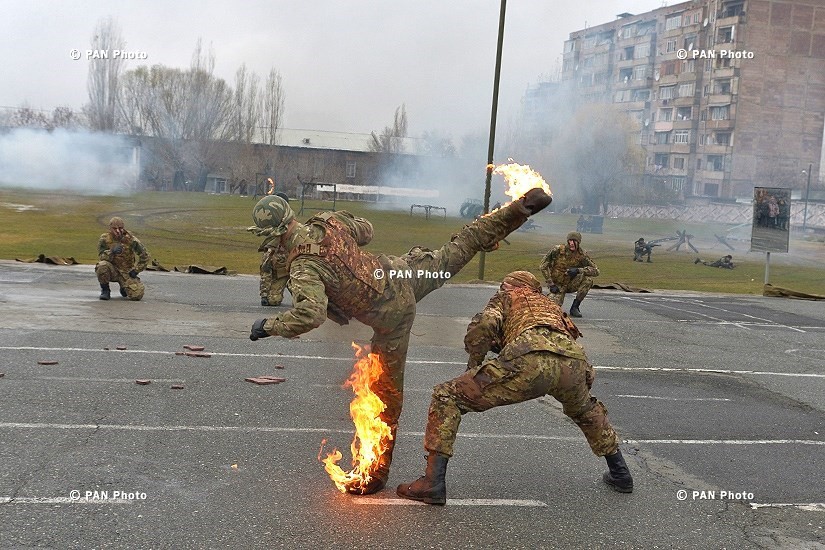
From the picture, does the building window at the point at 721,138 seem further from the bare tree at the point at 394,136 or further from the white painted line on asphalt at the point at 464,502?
the white painted line on asphalt at the point at 464,502

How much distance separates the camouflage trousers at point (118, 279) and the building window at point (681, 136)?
6626 centimetres

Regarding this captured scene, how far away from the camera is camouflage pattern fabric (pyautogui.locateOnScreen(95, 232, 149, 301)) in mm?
15961

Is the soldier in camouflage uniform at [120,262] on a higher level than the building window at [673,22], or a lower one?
lower

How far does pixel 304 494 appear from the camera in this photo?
6.28m

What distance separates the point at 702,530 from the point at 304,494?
2.91 metres

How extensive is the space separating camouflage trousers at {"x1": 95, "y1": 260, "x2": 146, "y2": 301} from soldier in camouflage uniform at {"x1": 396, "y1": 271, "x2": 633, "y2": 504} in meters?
11.1

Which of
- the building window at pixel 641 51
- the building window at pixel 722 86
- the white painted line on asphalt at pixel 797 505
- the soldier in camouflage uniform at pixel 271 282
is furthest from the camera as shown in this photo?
the building window at pixel 641 51

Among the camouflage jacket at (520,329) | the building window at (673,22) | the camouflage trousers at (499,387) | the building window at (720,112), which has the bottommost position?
the camouflage trousers at (499,387)

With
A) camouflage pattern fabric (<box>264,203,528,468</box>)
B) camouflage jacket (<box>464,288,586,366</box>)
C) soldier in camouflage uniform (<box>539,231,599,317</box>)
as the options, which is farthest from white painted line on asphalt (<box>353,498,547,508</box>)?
soldier in camouflage uniform (<box>539,231,599,317</box>)

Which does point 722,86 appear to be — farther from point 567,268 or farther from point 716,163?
point 567,268

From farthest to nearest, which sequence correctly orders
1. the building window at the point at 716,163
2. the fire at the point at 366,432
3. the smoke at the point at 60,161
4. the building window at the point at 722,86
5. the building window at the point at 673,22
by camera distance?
the building window at the point at 716,163, the building window at the point at 722,86, the building window at the point at 673,22, the smoke at the point at 60,161, the fire at the point at 366,432

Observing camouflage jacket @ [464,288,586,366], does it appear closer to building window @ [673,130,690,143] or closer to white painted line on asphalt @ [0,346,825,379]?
white painted line on asphalt @ [0,346,825,379]

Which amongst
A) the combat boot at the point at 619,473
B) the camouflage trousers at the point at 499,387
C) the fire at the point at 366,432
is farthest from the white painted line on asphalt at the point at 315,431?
the camouflage trousers at the point at 499,387

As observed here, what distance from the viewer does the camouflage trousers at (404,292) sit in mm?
6527
